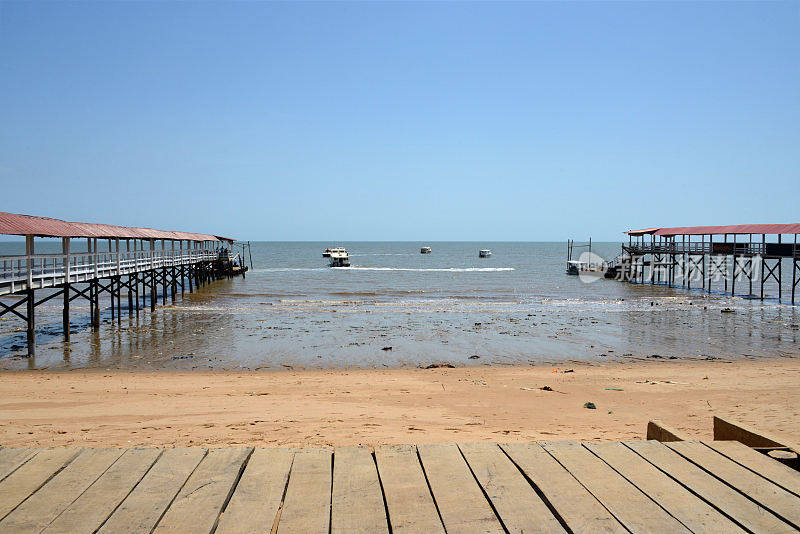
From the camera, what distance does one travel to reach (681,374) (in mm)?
15445

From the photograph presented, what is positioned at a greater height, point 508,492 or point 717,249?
point 717,249

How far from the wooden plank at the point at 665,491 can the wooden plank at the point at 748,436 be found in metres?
0.97

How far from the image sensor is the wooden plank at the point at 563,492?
9.78ft

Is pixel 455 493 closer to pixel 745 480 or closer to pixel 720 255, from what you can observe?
pixel 745 480

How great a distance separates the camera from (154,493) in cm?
332

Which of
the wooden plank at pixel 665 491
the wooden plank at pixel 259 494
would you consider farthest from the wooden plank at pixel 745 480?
the wooden plank at pixel 259 494

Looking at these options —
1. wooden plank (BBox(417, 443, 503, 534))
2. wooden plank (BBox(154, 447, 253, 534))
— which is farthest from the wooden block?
wooden plank (BBox(154, 447, 253, 534))

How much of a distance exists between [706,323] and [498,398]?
18383 millimetres

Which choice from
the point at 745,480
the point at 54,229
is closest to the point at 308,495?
the point at 745,480

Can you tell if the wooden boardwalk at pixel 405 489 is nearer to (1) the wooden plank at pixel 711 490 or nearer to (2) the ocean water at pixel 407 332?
(1) the wooden plank at pixel 711 490

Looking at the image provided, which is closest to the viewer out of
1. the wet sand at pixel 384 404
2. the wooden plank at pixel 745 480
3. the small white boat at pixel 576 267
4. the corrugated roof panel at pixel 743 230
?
the wooden plank at pixel 745 480

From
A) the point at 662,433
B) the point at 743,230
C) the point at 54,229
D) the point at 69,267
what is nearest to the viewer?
the point at 662,433

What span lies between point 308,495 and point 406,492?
0.55 metres

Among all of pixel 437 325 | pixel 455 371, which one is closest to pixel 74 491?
pixel 455 371
